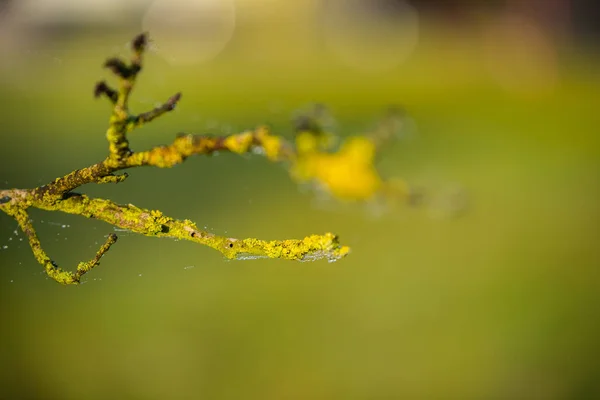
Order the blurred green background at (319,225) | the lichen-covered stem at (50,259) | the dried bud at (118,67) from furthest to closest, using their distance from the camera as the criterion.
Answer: the blurred green background at (319,225) < the lichen-covered stem at (50,259) < the dried bud at (118,67)

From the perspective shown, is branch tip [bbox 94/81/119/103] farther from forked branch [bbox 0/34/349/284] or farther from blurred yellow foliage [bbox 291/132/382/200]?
blurred yellow foliage [bbox 291/132/382/200]

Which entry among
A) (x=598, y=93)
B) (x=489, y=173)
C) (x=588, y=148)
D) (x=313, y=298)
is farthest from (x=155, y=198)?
(x=598, y=93)

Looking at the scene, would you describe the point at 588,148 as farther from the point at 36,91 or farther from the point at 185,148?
the point at 185,148

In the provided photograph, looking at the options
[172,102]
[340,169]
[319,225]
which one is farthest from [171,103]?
[319,225]

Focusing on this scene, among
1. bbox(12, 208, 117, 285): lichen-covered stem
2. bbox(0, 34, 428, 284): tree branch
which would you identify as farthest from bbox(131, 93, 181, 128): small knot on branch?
bbox(12, 208, 117, 285): lichen-covered stem

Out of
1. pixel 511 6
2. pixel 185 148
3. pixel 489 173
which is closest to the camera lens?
pixel 185 148

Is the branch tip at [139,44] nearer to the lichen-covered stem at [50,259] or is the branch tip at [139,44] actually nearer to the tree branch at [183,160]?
the tree branch at [183,160]

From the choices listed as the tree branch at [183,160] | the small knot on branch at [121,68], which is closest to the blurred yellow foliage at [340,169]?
the tree branch at [183,160]

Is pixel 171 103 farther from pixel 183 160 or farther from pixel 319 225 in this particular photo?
pixel 319 225
